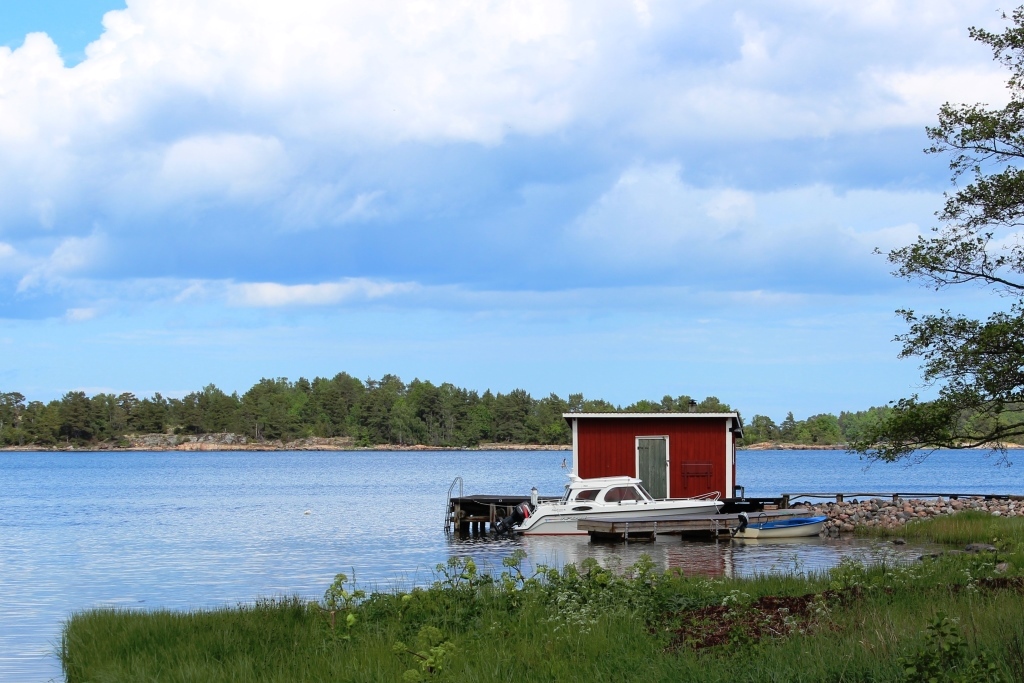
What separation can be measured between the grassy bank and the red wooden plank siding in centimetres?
1867

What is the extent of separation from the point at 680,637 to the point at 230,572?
2023 cm

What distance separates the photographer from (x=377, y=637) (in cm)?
1197

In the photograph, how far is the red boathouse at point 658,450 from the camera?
34812 mm

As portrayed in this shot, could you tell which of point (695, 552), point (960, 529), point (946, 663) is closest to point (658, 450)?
point (695, 552)

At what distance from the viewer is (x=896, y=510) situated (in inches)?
1467

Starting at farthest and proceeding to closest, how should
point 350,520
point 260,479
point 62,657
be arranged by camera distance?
point 260,479 < point 350,520 < point 62,657

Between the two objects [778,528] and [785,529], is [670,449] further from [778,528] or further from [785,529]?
[785,529]

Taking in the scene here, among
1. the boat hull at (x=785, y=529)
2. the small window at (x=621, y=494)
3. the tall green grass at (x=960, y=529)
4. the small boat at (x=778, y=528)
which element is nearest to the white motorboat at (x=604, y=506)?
the small window at (x=621, y=494)

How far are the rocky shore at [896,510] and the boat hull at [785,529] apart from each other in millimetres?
1146

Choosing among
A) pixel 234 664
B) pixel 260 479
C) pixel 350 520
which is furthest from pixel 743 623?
pixel 260 479

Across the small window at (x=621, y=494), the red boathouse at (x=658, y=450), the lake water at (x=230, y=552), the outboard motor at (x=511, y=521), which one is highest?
the red boathouse at (x=658, y=450)

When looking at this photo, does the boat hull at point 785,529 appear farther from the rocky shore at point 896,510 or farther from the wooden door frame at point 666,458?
the wooden door frame at point 666,458

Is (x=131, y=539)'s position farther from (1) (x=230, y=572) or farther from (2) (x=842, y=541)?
(2) (x=842, y=541)

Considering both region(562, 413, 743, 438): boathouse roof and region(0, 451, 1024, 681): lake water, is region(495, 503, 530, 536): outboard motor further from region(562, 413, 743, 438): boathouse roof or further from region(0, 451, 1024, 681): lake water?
region(562, 413, 743, 438): boathouse roof
